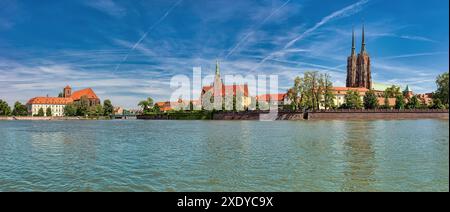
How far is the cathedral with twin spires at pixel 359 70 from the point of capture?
127 m

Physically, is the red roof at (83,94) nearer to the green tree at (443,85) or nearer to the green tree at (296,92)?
the green tree at (296,92)

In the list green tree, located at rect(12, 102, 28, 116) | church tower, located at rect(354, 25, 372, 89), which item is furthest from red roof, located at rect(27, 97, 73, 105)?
church tower, located at rect(354, 25, 372, 89)

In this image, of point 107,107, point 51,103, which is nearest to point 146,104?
point 107,107

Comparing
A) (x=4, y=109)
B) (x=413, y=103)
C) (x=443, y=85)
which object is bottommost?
(x=443, y=85)

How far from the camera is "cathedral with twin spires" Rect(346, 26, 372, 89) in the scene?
127387mm

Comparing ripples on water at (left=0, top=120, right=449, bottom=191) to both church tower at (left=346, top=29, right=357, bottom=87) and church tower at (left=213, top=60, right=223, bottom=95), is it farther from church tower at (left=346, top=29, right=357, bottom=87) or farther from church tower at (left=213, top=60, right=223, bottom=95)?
church tower at (left=346, top=29, right=357, bottom=87)

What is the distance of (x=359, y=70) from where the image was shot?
427 ft

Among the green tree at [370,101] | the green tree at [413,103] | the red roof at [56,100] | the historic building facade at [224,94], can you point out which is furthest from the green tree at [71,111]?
the green tree at [413,103]

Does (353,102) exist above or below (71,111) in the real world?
above

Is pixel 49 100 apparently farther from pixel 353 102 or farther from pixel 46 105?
pixel 353 102
